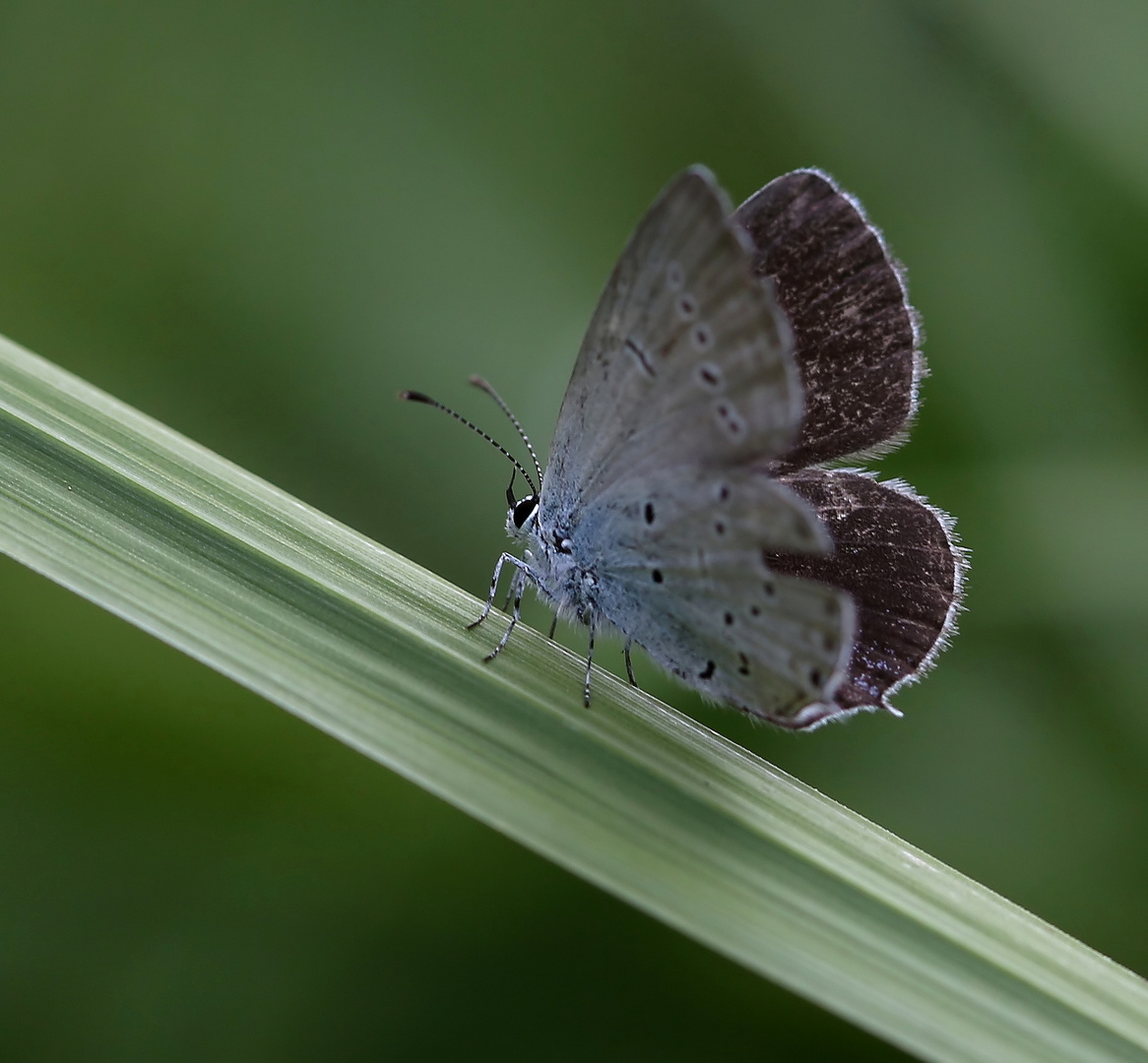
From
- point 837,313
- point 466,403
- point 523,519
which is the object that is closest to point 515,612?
point 523,519

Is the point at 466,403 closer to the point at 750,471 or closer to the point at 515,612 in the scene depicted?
the point at 515,612

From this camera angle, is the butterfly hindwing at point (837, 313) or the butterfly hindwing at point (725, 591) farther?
the butterfly hindwing at point (837, 313)

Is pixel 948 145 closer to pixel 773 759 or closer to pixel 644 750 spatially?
pixel 773 759

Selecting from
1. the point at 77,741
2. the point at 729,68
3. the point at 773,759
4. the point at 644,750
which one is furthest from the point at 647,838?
the point at 729,68

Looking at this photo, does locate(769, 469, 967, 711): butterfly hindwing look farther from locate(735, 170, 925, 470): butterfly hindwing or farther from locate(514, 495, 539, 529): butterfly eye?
locate(514, 495, 539, 529): butterfly eye

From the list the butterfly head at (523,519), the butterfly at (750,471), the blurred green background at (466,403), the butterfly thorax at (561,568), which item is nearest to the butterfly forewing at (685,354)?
the butterfly at (750,471)

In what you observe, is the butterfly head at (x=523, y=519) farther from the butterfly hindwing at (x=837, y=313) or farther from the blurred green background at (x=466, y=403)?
the blurred green background at (x=466, y=403)
